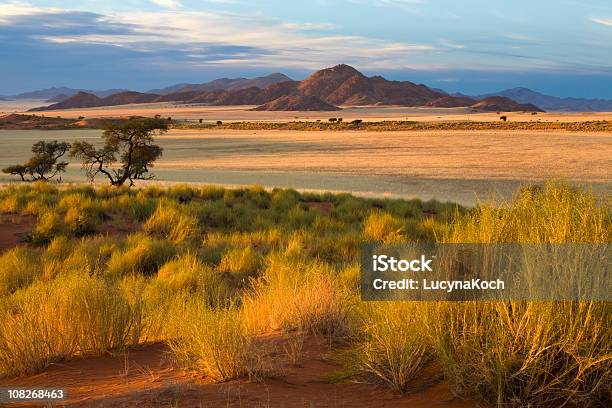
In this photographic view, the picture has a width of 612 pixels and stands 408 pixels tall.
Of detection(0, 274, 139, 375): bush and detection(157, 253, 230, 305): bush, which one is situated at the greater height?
detection(0, 274, 139, 375): bush

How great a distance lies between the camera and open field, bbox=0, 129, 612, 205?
29723 mm

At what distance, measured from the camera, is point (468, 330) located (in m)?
5.02

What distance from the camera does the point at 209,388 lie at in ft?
17.5

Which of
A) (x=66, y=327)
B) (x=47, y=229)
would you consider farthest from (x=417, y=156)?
(x=66, y=327)

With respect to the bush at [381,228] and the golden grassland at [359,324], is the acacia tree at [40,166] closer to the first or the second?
the bush at [381,228]

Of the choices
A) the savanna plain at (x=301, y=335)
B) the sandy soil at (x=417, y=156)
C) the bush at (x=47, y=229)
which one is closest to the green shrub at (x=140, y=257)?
the savanna plain at (x=301, y=335)

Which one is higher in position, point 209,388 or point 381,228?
point 209,388

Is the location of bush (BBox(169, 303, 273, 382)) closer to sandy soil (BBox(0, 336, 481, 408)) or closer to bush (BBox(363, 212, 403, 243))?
sandy soil (BBox(0, 336, 481, 408))

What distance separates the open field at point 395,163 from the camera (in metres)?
29.7

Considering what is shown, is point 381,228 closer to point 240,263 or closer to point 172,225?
point 240,263

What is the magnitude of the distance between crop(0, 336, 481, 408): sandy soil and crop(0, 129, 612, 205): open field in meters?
18.3

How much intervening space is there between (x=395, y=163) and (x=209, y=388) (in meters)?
35.0

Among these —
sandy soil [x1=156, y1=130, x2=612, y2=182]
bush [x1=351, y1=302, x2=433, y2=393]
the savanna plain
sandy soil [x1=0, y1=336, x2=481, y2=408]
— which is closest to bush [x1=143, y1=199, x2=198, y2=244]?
the savanna plain

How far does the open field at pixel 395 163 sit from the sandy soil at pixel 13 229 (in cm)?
1358
